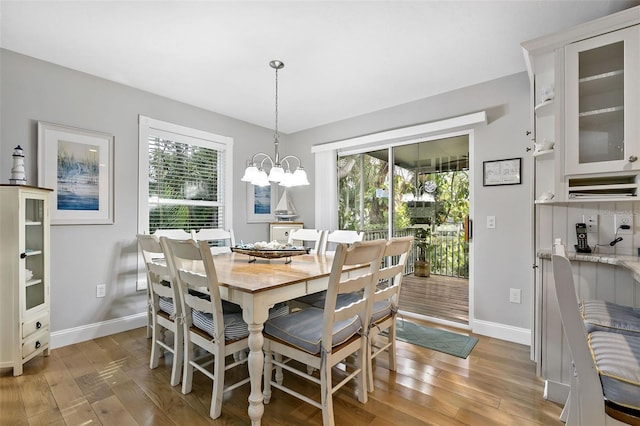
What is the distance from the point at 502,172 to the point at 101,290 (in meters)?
3.92

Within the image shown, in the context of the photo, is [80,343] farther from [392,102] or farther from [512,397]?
[392,102]

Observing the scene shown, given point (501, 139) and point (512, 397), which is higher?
point (501, 139)

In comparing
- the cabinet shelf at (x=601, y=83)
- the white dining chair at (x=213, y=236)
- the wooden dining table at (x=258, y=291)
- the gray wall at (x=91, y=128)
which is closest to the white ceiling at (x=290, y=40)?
the gray wall at (x=91, y=128)

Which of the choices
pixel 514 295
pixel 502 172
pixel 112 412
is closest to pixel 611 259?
pixel 514 295

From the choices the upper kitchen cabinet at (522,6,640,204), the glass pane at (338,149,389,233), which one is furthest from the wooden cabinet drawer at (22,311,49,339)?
the upper kitchen cabinet at (522,6,640,204)

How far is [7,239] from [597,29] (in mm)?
4069

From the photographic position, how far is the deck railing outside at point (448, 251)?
11.0 ft

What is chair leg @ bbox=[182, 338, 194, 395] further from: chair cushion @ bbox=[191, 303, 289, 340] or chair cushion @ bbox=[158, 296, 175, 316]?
chair cushion @ bbox=[158, 296, 175, 316]

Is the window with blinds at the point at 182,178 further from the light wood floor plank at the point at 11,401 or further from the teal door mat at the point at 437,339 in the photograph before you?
the teal door mat at the point at 437,339

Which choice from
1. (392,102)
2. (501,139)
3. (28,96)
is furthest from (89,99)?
(501,139)

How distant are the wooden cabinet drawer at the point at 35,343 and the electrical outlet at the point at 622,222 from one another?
410 centimetres

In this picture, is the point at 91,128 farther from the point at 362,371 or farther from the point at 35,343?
the point at 362,371

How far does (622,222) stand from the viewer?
1.89 meters

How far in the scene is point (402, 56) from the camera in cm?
245
